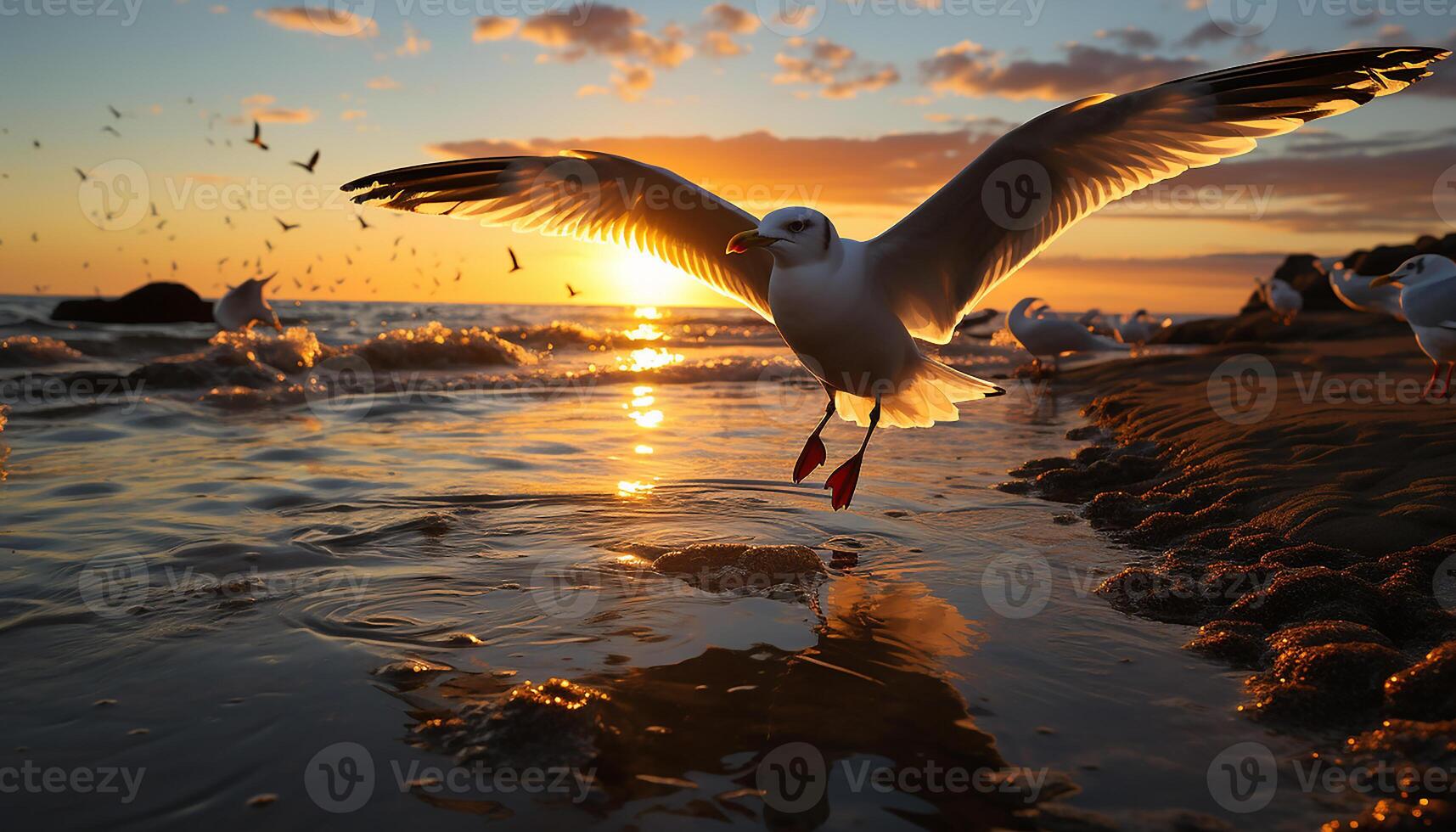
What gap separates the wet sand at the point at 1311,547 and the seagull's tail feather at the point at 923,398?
76 cm

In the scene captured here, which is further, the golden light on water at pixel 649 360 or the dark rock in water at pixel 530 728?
the golden light on water at pixel 649 360

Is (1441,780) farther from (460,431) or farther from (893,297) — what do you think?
(460,431)

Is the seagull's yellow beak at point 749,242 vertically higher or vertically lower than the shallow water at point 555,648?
higher

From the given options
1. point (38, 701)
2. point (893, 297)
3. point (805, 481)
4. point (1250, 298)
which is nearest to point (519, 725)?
point (38, 701)

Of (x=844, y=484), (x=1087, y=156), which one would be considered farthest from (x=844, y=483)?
(x=1087, y=156)

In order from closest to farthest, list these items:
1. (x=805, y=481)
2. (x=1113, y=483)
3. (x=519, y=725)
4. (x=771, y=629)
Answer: (x=519, y=725)
(x=771, y=629)
(x=1113, y=483)
(x=805, y=481)

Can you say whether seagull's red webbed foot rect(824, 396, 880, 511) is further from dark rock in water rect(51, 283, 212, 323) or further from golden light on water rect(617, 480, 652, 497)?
dark rock in water rect(51, 283, 212, 323)

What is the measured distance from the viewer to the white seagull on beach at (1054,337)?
13781 mm

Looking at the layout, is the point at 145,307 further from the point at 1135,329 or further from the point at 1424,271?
the point at 1424,271

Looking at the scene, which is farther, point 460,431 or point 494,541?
point 460,431

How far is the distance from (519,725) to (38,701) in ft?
5.08

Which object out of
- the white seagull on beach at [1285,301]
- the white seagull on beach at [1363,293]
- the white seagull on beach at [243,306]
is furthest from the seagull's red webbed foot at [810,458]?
the white seagull on beach at [1285,301]

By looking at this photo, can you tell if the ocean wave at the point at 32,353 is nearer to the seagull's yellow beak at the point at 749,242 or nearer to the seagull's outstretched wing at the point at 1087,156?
the seagull's yellow beak at the point at 749,242

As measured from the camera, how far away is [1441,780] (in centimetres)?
221
